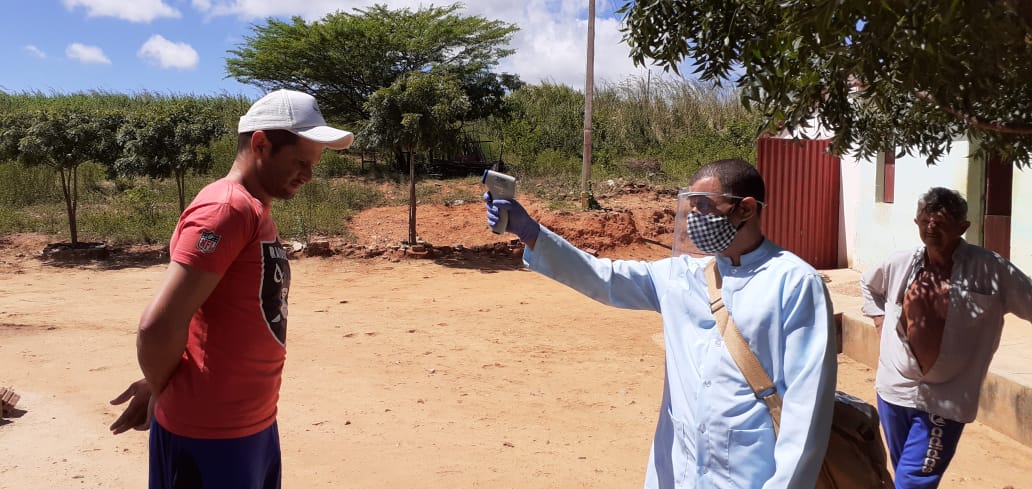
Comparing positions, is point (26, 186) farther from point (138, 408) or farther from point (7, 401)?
point (138, 408)

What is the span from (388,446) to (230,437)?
303 centimetres

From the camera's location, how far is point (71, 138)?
43.2 ft

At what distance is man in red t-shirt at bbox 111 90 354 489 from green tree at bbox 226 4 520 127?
66.7ft

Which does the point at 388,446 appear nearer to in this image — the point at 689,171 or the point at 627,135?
the point at 689,171

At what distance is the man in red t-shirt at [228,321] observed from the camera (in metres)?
1.96

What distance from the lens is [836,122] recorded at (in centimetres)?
362

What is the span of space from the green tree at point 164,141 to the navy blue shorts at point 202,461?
41.5 feet

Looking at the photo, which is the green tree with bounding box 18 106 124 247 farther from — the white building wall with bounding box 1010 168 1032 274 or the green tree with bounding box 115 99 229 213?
the white building wall with bounding box 1010 168 1032 274

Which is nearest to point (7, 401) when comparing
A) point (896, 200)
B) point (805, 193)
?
point (896, 200)

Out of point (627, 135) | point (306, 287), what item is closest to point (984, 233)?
point (306, 287)

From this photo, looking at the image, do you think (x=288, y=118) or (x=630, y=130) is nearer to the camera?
(x=288, y=118)

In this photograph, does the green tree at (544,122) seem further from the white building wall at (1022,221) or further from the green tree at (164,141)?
the white building wall at (1022,221)

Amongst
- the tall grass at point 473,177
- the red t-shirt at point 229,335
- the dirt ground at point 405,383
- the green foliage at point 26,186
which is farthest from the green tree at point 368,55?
the red t-shirt at point 229,335

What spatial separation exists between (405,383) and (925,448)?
14.1ft
